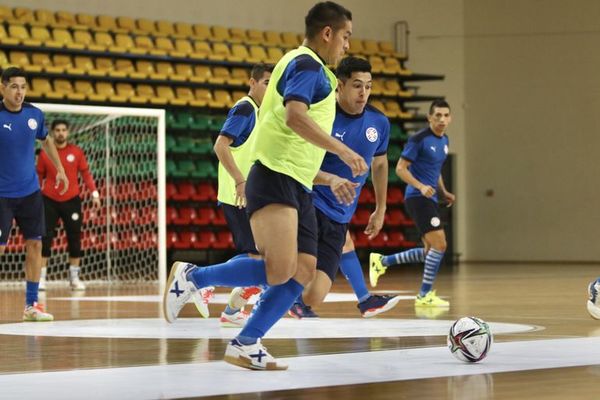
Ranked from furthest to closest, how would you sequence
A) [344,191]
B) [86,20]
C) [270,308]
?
1. [86,20]
2. [270,308]
3. [344,191]

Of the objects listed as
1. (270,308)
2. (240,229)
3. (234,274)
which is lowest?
(270,308)

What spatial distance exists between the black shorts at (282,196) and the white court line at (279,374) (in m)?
0.67

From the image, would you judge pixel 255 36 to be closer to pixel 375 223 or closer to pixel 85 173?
pixel 85 173


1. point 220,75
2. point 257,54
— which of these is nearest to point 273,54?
point 257,54

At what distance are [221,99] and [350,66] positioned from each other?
50.3 ft

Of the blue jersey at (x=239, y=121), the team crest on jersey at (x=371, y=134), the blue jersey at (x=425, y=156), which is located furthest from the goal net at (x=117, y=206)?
the team crest on jersey at (x=371, y=134)

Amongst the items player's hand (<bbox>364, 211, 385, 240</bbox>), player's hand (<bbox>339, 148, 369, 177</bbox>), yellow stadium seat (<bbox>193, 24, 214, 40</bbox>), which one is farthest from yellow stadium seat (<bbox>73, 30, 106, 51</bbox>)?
player's hand (<bbox>339, 148, 369, 177</bbox>)

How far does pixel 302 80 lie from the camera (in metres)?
5.59

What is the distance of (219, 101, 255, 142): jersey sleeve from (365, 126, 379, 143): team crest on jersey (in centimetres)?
115

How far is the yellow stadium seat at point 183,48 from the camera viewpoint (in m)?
22.9

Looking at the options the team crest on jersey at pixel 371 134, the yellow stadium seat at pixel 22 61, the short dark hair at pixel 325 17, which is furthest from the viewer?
the yellow stadium seat at pixel 22 61

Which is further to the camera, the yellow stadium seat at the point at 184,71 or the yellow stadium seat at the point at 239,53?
the yellow stadium seat at the point at 239,53

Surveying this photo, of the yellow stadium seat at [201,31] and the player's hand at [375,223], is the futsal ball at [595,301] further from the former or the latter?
the yellow stadium seat at [201,31]

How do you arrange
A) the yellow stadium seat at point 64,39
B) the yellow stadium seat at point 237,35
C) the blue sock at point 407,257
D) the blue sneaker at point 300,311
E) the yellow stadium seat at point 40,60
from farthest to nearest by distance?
the yellow stadium seat at point 237,35
the yellow stadium seat at point 64,39
the yellow stadium seat at point 40,60
the blue sock at point 407,257
the blue sneaker at point 300,311
